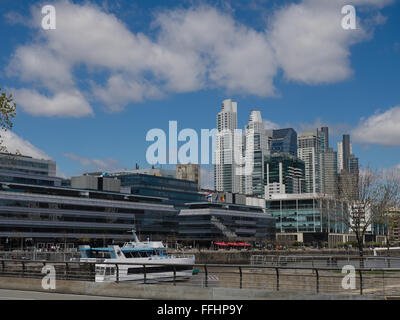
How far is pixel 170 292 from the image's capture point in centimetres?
2348

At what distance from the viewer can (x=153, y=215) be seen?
176875mm

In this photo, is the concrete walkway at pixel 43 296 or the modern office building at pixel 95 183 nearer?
the concrete walkway at pixel 43 296

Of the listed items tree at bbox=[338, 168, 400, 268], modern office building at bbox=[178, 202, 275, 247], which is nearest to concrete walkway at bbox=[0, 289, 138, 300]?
tree at bbox=[338, 168, 400, 268]

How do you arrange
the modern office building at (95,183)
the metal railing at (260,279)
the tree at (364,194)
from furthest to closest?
the modern office building at (95,183) < the tree at (364,194) < the metal railing at (260,279)

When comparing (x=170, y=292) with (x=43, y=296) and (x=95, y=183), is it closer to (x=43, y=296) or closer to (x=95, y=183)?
(x=43, y=296)

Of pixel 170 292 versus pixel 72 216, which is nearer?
pixel 170 292

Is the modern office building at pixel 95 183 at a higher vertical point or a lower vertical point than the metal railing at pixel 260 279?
higher

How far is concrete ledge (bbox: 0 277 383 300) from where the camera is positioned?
21328 mm

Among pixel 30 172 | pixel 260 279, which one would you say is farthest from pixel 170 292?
pixel 30 172

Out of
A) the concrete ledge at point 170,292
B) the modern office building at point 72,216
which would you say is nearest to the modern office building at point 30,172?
the modern office building at point 72,216

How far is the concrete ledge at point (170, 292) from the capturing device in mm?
21328

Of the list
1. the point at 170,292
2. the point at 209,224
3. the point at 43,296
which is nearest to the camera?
the point at 170,292

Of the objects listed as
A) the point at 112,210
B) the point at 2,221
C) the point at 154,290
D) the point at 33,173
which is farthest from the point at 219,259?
the point at 154,290

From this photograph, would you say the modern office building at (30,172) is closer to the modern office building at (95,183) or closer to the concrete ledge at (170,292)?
the modern office building at (95,183)
